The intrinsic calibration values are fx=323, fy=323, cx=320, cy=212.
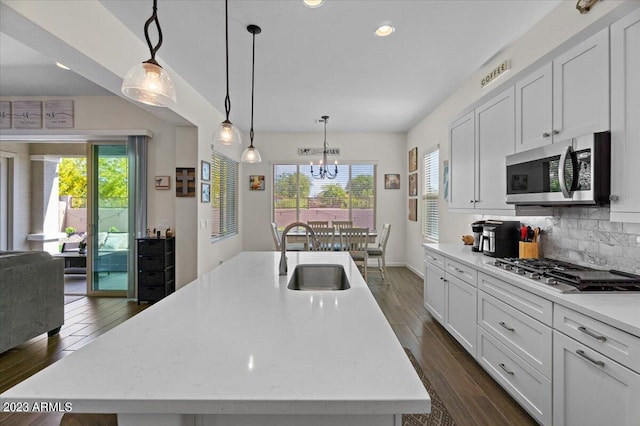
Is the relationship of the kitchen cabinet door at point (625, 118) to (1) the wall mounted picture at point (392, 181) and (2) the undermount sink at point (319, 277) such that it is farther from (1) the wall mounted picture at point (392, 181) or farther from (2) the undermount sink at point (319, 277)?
(1) the wall mounted picture at point (392, 181)

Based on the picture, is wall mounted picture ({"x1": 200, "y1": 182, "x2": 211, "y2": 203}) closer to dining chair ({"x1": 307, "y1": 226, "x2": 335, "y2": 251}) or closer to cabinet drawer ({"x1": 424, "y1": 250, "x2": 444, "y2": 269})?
dining chair ({"x1": 307, "y1": 226, "x2": 335, "y2": 251})

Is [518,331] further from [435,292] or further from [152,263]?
[152,263]

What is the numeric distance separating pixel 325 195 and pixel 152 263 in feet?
11.8

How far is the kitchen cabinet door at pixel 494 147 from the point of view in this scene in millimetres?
2648

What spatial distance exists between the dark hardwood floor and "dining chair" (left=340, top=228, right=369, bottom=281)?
0.54 meters

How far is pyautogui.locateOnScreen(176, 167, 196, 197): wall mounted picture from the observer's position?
4.42m

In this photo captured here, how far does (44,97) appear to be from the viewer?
14.6 feet

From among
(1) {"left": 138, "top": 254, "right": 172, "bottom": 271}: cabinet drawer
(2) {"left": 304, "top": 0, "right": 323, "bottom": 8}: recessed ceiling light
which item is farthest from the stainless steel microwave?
(1) {"left": 138, "top": 254, "right": 172, "bottom": 271}: cabinet drawer

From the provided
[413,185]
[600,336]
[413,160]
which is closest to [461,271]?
[600,336]

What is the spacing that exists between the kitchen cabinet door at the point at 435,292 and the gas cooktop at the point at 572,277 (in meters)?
1.04

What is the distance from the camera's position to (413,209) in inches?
242

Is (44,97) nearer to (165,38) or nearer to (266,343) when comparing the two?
(165,38)

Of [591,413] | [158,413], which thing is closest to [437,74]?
[591,413]

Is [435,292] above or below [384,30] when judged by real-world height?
below
